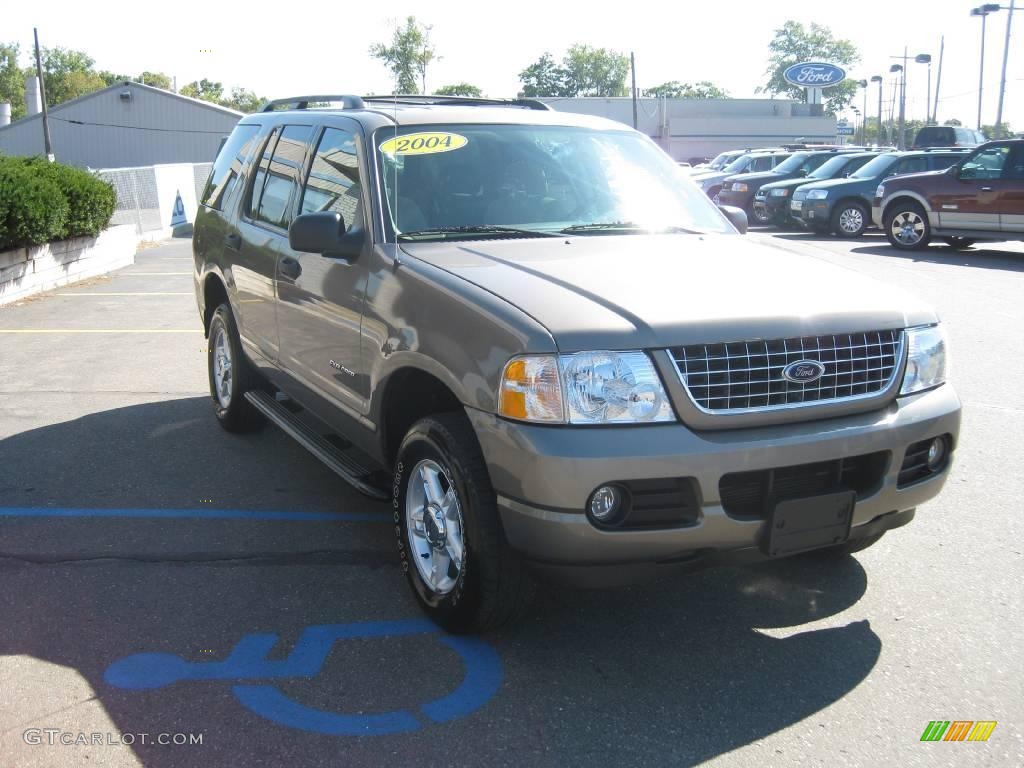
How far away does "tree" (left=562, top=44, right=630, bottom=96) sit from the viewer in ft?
429

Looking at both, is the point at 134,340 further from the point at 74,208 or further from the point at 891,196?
the point at 891,196

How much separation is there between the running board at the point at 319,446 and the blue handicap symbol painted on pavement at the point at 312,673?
716 millimetres

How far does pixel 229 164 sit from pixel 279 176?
43.4 inches

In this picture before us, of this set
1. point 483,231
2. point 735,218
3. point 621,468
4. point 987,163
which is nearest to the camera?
point 621,468

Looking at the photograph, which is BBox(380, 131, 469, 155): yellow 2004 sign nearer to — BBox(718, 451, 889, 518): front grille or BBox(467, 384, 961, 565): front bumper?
BBox(467, 384, 961, 565): front bumper

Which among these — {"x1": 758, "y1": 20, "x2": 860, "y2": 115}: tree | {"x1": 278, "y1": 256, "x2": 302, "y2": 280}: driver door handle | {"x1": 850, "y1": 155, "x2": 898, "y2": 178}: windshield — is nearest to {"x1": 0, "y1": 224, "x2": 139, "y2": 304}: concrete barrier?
{"x1": 278, "y1": 256, "x2": 302, "y2": 280}: driver door handle

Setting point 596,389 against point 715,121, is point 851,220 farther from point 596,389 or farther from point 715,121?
point 715,121

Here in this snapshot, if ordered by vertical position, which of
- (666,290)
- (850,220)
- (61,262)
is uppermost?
(666,290)

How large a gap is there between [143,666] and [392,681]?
87 centimetres

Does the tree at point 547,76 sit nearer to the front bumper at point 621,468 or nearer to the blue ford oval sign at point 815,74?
the blue ford oval sign at point 815,74

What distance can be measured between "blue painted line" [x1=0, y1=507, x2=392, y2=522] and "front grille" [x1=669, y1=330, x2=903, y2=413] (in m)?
2.30

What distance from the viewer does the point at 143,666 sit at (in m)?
3.62

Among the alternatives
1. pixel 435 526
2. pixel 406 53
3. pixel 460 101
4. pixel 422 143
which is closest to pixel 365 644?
pixel 435 526

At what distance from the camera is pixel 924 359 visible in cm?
384
